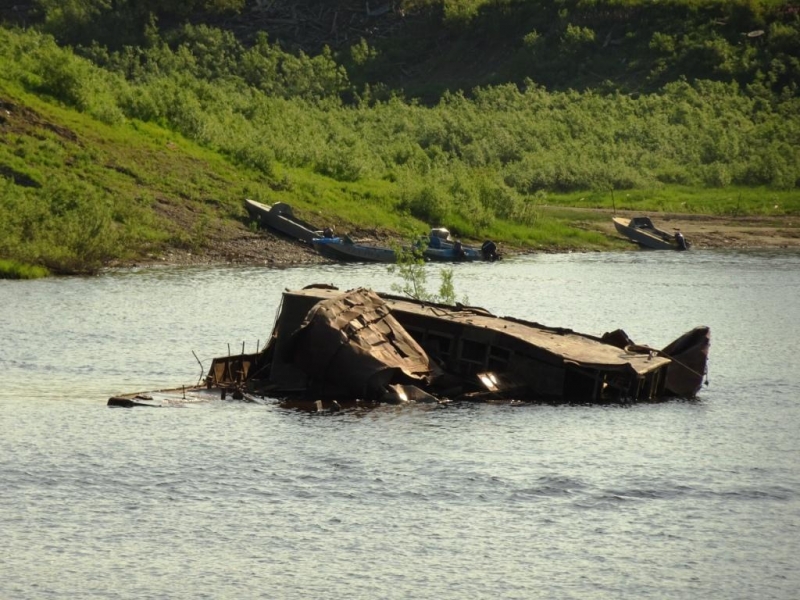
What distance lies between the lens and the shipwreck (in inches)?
1411

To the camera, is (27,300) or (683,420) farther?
(27,300)

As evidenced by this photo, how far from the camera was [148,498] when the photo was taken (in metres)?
28.2

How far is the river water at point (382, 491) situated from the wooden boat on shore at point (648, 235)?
133 feet

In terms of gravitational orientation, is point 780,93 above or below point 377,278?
above

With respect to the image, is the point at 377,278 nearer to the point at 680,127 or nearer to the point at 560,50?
the point at 680,127

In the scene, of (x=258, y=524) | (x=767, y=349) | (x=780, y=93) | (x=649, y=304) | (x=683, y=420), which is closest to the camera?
(x=258, y=524)

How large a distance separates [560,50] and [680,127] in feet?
63.8

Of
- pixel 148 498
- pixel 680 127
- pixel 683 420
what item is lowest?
pixel 148 498

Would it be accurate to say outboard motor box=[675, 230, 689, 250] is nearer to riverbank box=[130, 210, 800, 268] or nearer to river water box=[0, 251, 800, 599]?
riverbank box=[130, 210, 800, 268]

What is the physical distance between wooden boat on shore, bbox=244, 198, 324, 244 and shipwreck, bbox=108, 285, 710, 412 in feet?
125

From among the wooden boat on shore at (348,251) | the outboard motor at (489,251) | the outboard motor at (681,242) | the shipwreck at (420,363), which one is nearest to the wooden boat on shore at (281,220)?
the wooden boat on shore at (348,251)

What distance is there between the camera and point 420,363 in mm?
37094

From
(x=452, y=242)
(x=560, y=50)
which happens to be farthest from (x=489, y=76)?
(x=452, y=242)

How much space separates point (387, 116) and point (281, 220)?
3718cm
